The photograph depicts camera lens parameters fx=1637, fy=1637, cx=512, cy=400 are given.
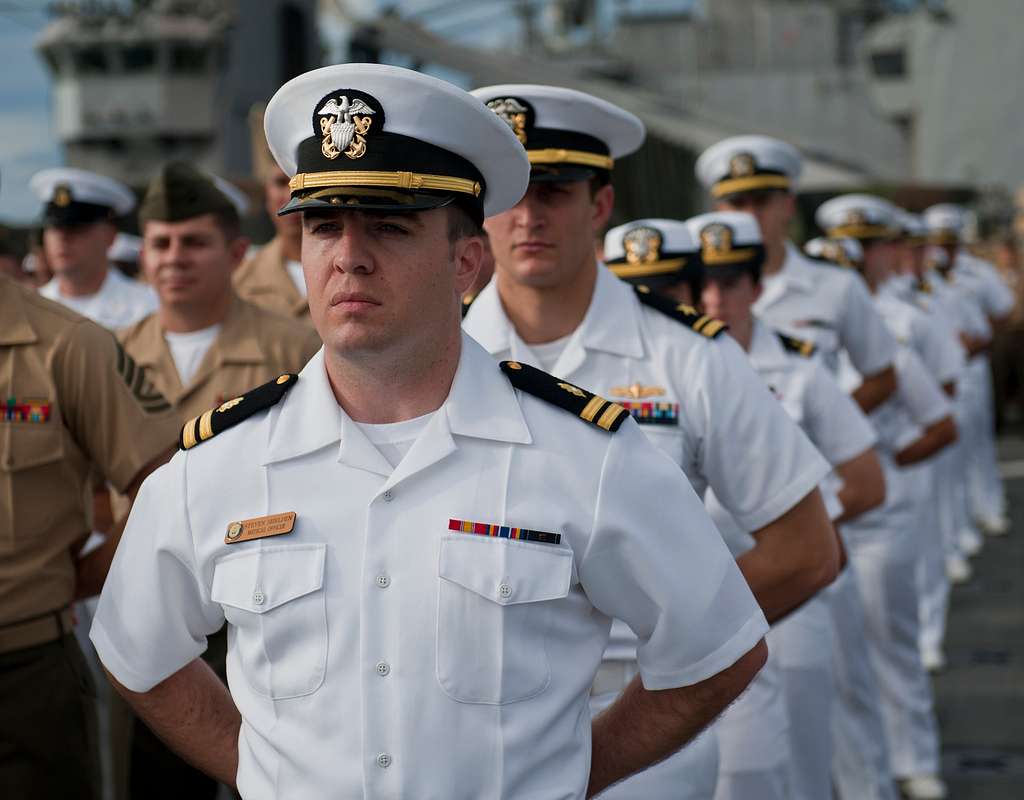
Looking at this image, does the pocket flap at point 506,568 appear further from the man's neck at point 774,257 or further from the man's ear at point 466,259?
the man's neck at point 774,257

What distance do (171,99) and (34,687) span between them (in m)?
47.3

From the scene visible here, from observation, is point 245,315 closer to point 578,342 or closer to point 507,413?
point 578,342

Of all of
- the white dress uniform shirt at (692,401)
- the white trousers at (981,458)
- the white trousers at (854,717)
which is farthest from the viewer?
the white trousers at (981,458)

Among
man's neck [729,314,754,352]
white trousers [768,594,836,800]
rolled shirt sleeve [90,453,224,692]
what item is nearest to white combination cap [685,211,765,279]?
man's neck [729,314,754,352]

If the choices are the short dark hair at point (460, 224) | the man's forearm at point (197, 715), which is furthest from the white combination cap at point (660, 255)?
the man's forearm at point (197, 715)

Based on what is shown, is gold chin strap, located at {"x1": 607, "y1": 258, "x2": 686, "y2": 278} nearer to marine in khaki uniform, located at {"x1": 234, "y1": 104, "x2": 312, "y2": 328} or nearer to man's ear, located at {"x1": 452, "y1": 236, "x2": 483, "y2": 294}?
man's ear, located at {"x1": 452, "y1": 236, "x2": 483, "y2": 294}

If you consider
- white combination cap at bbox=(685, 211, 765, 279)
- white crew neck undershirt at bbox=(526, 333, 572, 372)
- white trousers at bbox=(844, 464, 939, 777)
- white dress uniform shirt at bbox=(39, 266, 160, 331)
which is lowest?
white trousers at bbox=(844, 464, 939, 777)

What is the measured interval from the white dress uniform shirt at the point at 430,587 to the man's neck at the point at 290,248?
446 centimetres

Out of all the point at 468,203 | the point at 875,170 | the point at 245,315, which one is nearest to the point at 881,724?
the point at 245,315

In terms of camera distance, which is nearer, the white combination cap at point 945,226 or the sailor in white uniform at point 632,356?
the sailor in white uniform at point 632,356

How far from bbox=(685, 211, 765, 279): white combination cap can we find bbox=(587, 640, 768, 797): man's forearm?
8.89 ft

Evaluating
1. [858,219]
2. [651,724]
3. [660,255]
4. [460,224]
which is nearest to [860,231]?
[858,219]

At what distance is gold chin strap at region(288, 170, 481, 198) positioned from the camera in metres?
2.71

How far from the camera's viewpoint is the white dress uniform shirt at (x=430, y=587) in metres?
2.66
